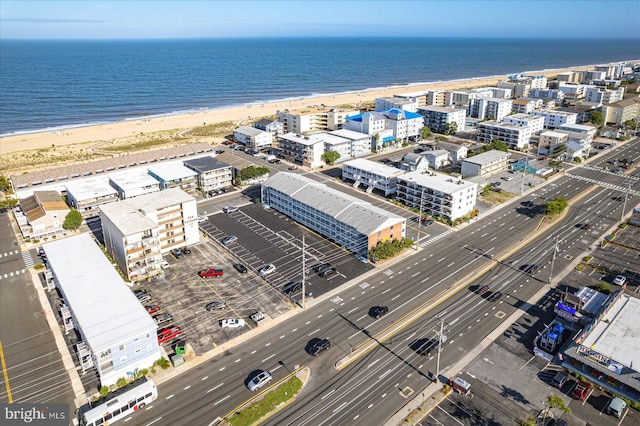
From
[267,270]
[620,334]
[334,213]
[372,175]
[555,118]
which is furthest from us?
[555,118]

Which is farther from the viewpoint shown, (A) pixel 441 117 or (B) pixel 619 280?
(A) pixel 441 117

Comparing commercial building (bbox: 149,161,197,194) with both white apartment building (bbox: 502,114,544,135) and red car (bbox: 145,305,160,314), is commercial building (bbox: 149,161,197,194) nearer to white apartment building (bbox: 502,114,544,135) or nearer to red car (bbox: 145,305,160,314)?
red car (bbox: 145,305,160,314)

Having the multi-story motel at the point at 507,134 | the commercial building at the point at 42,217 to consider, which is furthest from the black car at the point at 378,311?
the multi-story motel at the point at 507,134

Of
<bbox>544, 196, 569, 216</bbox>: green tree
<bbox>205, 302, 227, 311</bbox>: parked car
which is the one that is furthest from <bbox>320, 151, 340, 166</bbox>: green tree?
<bbox>205, 302, 227, 311</bbox>: parked car

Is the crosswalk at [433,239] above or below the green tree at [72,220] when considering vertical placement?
below

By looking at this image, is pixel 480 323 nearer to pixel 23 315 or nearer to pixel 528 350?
pixel 528 350

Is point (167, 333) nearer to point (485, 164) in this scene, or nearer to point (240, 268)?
point (240, 268)

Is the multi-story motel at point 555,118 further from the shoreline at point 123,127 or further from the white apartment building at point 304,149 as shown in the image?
the white apartment building at point 304,149

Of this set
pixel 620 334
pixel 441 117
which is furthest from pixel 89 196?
Answer: pixel 441 117
